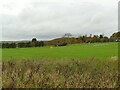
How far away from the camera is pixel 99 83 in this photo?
279 inches

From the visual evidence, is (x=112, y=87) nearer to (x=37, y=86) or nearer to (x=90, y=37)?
(x=37, y=86)

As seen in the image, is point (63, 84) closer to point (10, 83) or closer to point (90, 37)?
point (10, 83)

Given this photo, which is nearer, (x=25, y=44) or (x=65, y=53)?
(x=65, y=53)

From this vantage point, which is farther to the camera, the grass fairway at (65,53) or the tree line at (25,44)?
the tree line at (25,44)

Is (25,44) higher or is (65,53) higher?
(25,44)

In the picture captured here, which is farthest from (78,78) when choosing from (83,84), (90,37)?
(90,37)

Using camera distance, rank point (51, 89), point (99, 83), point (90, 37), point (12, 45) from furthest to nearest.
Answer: point (90, 37), point (12, 45), point (99, 83), point (51, 89)

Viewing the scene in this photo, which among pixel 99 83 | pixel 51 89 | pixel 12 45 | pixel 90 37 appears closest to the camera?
pixel 51 89

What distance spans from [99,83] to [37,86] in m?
1.59

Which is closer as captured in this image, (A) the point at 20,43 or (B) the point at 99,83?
(B) the point at 99,83

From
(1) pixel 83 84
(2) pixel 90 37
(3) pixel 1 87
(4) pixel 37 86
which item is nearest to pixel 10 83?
(3) pixel 1 87

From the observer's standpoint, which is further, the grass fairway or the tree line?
the tree line

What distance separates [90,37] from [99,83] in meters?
67.2

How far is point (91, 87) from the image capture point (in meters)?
6.80
